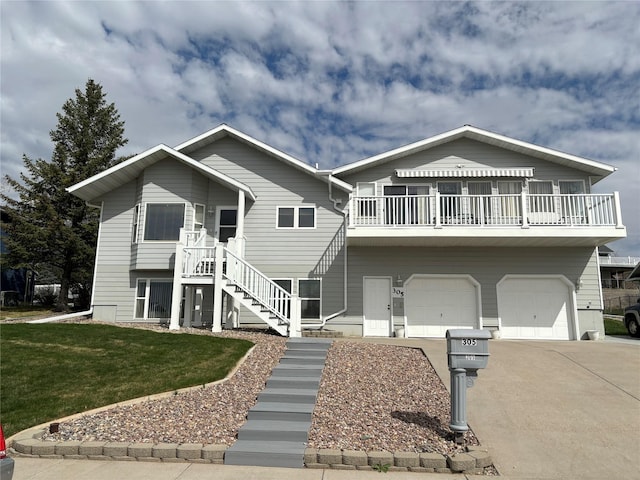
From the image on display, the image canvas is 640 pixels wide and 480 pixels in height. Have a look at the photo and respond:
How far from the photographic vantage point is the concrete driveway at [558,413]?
475 centimetres

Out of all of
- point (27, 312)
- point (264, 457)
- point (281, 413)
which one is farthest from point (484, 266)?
point (27, 312)

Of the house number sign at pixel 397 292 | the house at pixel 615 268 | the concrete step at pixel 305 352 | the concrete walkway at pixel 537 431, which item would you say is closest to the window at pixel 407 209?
the house number sign at pixel 397 292

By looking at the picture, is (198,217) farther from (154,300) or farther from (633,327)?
(633,327)

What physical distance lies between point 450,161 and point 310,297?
7181mm

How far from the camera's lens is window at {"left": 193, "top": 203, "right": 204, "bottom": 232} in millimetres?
14699

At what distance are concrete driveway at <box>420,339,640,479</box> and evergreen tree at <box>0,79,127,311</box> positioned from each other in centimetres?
2081

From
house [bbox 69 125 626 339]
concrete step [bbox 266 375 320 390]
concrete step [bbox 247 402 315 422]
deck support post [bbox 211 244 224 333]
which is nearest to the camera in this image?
concrete step [bbox 247 402 315 422]

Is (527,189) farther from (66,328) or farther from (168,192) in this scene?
(66,328)

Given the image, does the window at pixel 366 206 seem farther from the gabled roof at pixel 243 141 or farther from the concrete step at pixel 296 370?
the concrete step at pixel 296 370

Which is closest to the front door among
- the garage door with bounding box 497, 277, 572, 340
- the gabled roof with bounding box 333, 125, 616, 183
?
the garage door with bounding box 497, 277, 572, 340

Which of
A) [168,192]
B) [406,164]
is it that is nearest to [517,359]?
[406,164]

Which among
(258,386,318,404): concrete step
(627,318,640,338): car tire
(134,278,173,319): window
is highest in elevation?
(134,278,173,319): window

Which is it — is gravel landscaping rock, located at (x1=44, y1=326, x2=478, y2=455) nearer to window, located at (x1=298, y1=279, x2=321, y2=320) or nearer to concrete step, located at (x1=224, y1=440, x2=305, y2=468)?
concrete step, located at (x1=224, y1=440, x2=305, y2=468)

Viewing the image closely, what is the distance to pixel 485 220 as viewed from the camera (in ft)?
45.7
